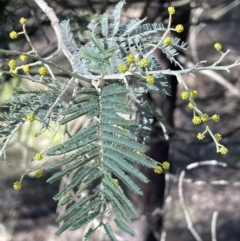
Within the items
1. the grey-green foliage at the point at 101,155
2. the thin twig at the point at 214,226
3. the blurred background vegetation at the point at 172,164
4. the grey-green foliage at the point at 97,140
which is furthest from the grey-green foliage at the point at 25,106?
the thin twig at the point at 214,226

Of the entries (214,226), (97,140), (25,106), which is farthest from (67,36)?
(214,226)

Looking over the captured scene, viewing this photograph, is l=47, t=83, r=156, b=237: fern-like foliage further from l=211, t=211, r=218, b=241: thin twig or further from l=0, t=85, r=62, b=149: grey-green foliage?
l=211, t=211, r=218, b=241: thin twig

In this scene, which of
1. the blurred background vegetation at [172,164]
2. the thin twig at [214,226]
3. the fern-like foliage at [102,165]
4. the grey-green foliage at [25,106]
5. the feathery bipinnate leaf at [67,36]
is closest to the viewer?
the fern-like foliage at [102,165]

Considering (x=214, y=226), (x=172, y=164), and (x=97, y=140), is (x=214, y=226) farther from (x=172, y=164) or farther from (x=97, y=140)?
(x=97, y=140)

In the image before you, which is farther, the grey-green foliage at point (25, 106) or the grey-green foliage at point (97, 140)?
the grey-green foliage at point (25, 106)

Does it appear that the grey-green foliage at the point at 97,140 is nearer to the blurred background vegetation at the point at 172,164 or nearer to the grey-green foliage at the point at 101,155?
the grey-green foliage at the point at 101,155

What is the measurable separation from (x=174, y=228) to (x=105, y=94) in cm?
164

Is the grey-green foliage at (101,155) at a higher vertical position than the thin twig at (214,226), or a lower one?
higher

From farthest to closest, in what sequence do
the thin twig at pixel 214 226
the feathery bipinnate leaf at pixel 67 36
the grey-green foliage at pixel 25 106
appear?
the thin twig at pixel 214 226, the feathery bipinnate leaf at pixel 67 36, the grey-green foliage at pixel 25 106

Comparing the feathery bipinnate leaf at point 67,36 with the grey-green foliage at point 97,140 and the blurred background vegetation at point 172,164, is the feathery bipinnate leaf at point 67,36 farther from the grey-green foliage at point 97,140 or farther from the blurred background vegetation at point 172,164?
the blurred background vegetation at point 172,164

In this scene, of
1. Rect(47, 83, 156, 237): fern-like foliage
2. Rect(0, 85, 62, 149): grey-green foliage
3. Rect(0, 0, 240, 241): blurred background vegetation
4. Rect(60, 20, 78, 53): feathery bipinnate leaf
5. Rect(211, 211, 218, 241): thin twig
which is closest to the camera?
Rect(47, 83, 156, 237): fern-like foliage

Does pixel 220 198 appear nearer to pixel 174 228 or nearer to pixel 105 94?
pixel 174 228

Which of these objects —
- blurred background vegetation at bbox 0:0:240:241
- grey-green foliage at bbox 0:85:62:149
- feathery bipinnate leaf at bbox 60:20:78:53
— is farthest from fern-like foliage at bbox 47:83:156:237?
blurred background vegetation at bbox 0:0:240:241

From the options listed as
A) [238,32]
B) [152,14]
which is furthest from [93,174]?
[238,32]
